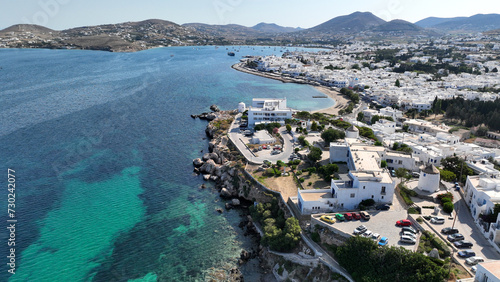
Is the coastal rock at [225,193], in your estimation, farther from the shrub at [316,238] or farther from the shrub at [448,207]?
the shrub at [448,207]

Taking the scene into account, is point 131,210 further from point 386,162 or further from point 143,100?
point 143,100

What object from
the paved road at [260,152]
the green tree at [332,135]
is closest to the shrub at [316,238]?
the paved road at [260,152]

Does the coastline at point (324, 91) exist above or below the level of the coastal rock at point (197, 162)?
above

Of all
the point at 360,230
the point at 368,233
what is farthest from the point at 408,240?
the point at 360,230

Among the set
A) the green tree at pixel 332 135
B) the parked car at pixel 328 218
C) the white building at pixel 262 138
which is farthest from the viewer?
the white building at pixel 262 138

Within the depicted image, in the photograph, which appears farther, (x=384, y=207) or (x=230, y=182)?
(x=230, y=182)

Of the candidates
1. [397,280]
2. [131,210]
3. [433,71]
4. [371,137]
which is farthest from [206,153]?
[433,71]

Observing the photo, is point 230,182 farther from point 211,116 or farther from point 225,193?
point 211,116

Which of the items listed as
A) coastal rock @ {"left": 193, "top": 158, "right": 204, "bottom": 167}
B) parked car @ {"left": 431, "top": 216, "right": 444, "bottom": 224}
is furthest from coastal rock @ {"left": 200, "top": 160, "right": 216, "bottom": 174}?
parked car @ {"left": 431, "top": 216, "right": 444, "bottom": 224}
